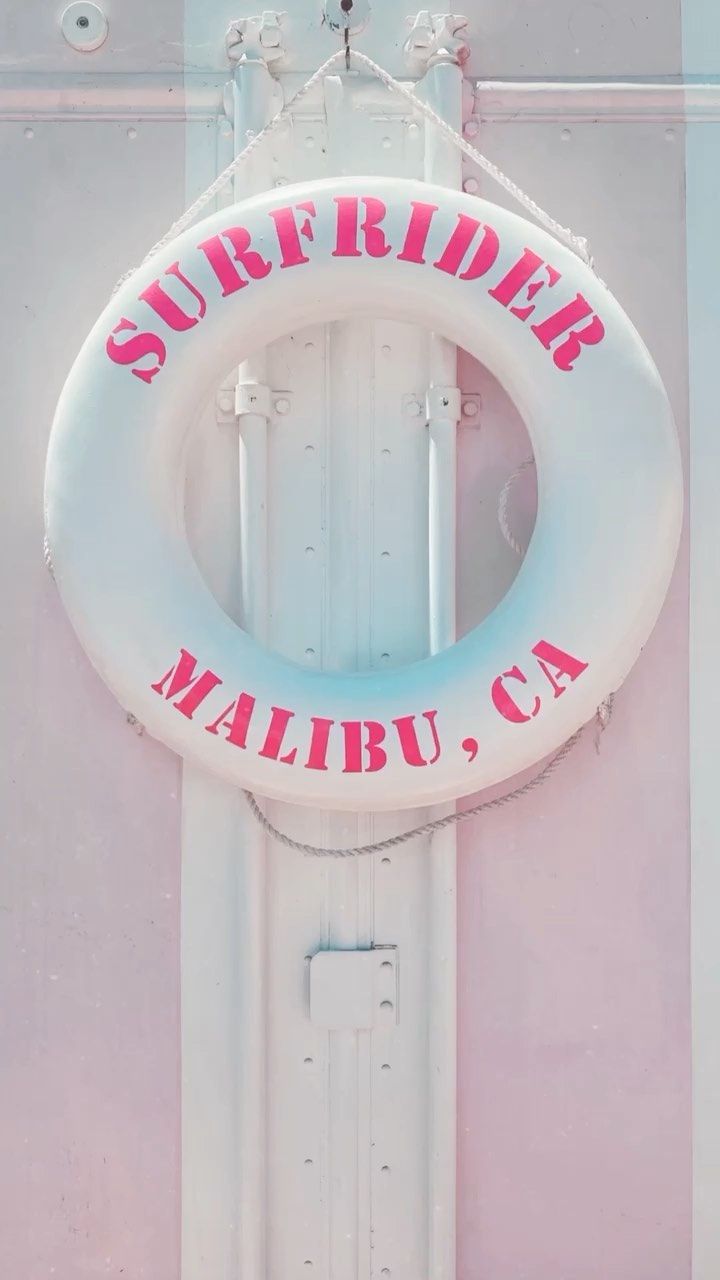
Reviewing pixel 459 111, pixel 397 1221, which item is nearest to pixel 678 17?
pixel 459 111

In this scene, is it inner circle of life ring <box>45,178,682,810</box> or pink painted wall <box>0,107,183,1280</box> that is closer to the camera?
inner circle of life ring <box>45,178,682,810</box>

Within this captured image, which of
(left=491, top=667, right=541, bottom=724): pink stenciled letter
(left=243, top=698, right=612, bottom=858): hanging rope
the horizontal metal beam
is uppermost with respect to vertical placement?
the horizontal metal beam

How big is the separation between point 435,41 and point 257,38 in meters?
0.21

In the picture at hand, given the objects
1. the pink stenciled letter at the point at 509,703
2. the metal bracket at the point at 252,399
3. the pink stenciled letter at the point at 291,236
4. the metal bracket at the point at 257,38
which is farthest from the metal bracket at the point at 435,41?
the pink stenciled letter at the point at 509,703

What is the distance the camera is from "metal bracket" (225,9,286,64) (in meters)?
1.35

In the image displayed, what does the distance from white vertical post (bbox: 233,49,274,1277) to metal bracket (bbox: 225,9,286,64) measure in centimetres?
1

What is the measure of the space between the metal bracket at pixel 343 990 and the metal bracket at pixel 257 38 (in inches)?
41.0

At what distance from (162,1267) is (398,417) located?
103cm

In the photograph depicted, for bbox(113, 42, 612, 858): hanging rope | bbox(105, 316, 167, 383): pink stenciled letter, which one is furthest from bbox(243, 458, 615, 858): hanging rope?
bbox(105, 316, 167, 383): pink stenciled letter

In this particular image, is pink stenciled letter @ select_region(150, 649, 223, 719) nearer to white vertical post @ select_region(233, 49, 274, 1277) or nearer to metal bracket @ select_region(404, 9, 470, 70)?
white vertical post @ select_region(233, 49, 274, 1277)

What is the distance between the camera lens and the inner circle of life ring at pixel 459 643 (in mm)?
1255

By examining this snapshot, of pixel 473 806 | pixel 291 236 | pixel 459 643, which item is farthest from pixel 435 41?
pixel 473 806

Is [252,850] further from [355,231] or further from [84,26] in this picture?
[84,26]

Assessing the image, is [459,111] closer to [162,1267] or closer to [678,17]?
[678,17]
